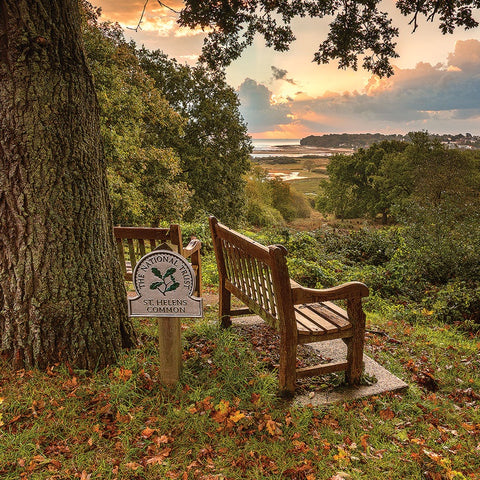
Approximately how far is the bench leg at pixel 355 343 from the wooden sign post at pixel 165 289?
1440 millimetres

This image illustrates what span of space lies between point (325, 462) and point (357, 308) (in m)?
1.32

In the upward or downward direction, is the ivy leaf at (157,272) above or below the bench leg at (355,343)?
above

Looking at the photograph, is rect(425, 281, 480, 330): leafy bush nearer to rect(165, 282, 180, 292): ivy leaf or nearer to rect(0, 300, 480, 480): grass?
rect(0, 300, 480, 480): grass

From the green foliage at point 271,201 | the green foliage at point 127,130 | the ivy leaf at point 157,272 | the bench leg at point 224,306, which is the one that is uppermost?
the green foliage at point 127,130

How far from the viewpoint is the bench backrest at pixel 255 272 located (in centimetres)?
298

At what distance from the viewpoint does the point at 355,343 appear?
134 inches

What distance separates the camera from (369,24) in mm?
6801

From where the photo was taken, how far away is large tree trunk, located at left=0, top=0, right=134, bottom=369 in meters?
2.89

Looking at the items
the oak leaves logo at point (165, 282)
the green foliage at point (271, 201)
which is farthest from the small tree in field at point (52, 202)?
the green foliage at point (271, 201)

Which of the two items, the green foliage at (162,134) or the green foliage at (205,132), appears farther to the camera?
the green foliage at (205,132)

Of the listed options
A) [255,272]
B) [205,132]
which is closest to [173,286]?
[255,272]

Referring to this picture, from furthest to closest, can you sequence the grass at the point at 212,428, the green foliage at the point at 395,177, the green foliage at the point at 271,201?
the green foliage at the point at 271,201 → the green foliage at the point at 395,177 → the grass at the point at 212,428

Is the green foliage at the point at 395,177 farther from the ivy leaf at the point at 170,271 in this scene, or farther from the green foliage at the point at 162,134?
the ivy leaf at the point at 170,271

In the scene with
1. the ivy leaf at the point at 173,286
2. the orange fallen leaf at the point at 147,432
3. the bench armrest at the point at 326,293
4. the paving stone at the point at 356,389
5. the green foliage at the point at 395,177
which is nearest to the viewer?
the orange fallen leaf at the point at 147,432
